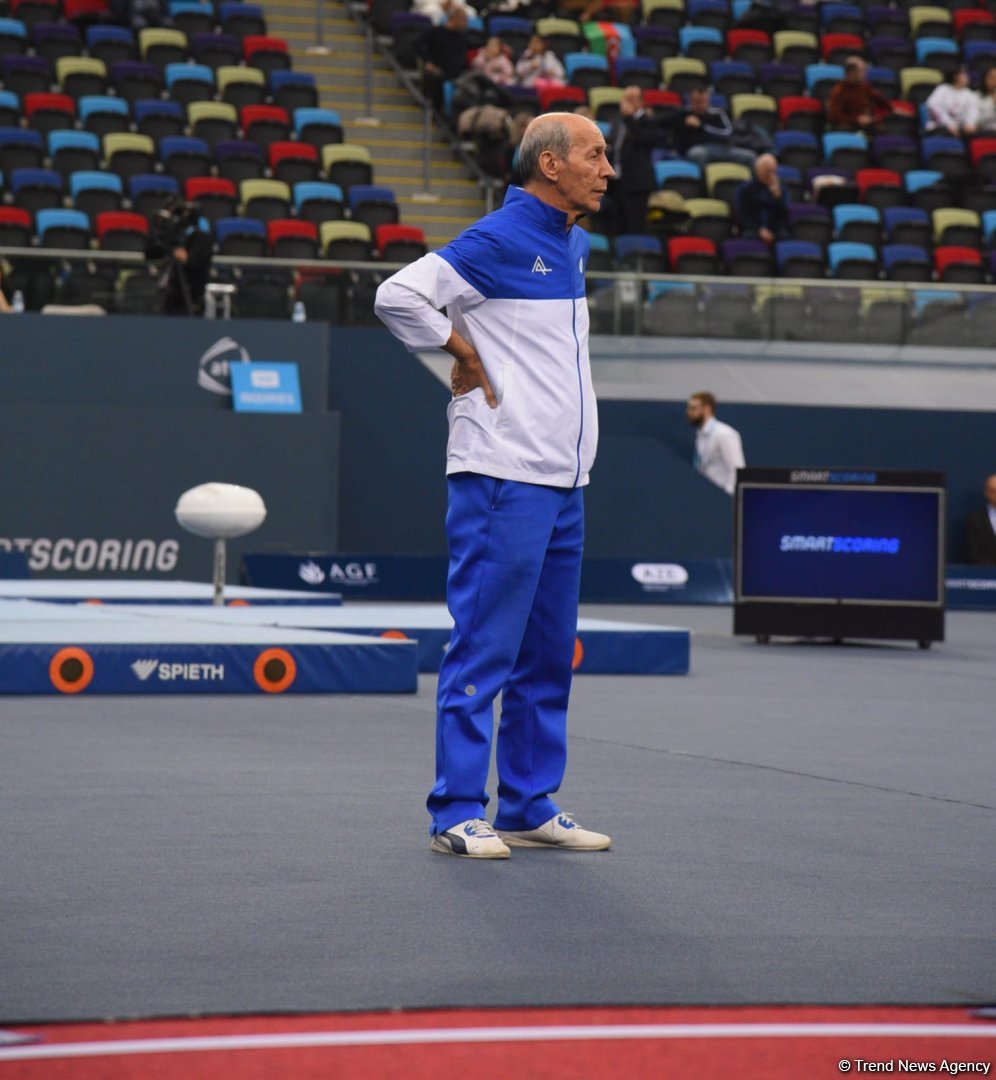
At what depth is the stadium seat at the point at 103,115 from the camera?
62.1 feet

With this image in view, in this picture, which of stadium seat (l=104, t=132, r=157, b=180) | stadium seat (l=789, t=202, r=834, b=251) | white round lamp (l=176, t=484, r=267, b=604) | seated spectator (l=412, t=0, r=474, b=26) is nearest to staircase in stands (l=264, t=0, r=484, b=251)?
seated spectator (l=412, t=0, r=474, b=26)

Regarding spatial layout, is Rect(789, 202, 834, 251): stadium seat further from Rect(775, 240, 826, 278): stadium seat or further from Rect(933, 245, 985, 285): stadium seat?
Rect(933, 245, 985, 285): stadium seat

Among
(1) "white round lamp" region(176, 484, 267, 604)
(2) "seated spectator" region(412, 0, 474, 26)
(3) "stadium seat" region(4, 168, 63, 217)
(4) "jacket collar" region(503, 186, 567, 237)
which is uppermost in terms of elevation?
(2) "seated spectator" region(412, 0, 474, 26)

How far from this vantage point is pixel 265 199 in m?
18.2

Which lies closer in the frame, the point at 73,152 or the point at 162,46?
the point at 73,152

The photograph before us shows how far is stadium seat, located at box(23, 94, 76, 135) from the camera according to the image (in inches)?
734

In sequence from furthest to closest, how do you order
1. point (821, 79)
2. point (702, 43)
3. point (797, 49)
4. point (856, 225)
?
point (797, 49)
point (702, 43)
point (821, 79)
point (856, 225)

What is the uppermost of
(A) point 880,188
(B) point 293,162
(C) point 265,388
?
(B) point 293,162

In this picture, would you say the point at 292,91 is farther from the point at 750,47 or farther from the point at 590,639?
the point at 590,639

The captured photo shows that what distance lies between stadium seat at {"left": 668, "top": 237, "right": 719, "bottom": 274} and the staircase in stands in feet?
8.55

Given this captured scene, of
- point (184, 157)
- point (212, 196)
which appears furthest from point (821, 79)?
point (212, 196)

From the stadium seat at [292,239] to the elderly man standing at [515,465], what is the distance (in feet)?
43.4

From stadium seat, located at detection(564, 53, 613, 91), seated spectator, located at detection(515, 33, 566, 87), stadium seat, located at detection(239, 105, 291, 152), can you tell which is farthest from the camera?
stadium seat, located at detection(564, 53, 613, 91)

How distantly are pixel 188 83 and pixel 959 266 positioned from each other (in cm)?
812
